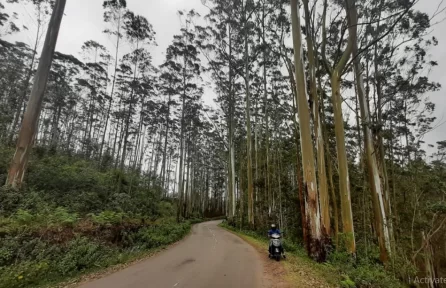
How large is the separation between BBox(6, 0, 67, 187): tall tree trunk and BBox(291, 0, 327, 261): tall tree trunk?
427 inches

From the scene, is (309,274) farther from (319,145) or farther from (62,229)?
(62,229)

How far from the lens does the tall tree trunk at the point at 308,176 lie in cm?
862

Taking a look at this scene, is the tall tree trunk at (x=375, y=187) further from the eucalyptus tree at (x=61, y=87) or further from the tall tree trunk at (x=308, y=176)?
the eucalyptus tree at (x=61, y=87)

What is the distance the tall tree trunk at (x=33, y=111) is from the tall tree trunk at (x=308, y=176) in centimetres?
1086

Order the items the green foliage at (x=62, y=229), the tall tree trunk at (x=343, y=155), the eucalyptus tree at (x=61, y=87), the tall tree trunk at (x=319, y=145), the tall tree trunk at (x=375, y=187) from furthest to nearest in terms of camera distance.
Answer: the eucalyptus tree at (x=61, y=87), the tall tree trunk at (x=375, y=187), the tall tree trunk at (x=343, y=155), the tall tree trunk at (x=319, y=145), the green foliage at (x=62, y=229)

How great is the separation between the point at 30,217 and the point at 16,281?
3187 millimetres

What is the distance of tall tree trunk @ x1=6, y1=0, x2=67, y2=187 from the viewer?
10492 mm

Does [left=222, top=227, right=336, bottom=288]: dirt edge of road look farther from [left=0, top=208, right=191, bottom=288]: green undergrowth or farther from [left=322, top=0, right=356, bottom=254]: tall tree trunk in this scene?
[left=0, top=208, right=191, bottom=288]: green undergrowth

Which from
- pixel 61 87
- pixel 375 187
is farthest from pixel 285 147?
pixel 61 87

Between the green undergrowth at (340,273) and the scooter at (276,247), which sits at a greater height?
the scooter at (276,247)

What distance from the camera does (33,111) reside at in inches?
433

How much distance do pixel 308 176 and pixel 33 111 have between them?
11597 millimetres

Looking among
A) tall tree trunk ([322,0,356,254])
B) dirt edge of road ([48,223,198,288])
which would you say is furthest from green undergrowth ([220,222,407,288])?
dirt edge of road ([48,223,198,288])

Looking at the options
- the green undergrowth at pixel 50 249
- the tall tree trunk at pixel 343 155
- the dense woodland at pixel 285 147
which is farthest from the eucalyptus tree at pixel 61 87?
the tall tree trunk at pixel 343 155
